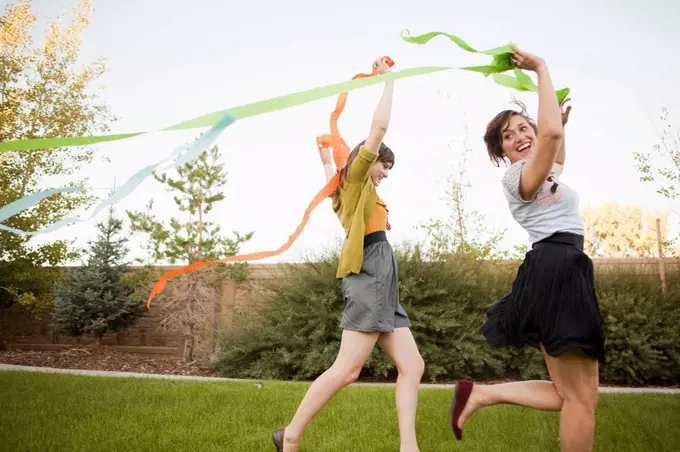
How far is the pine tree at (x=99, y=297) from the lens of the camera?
1073 cm

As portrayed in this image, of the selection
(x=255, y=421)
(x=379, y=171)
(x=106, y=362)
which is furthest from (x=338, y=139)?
(x=106, y=362)

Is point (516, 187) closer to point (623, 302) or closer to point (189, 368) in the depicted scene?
point (623, 302)

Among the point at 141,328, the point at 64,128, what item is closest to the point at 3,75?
the point at 64,128

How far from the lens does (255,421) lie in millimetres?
Result: 3891

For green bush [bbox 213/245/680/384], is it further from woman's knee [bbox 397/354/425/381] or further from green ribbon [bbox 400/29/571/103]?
green ribbon [bbox 400/29/571/103]

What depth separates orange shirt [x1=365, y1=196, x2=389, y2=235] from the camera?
2787 millimetres

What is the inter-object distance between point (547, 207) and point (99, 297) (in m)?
10.5

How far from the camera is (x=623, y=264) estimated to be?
9164 mm

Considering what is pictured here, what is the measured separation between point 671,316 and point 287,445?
7415mm

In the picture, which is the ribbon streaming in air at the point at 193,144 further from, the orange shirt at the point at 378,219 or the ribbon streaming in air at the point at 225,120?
the orange shirt at the point at 378,219

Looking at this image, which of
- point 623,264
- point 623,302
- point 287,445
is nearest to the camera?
point 287,445

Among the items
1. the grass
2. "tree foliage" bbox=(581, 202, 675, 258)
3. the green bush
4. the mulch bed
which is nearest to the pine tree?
the mulch bed

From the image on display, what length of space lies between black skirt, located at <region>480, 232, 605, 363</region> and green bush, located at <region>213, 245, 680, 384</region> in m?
5.37

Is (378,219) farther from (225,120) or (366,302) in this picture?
(225,120)
